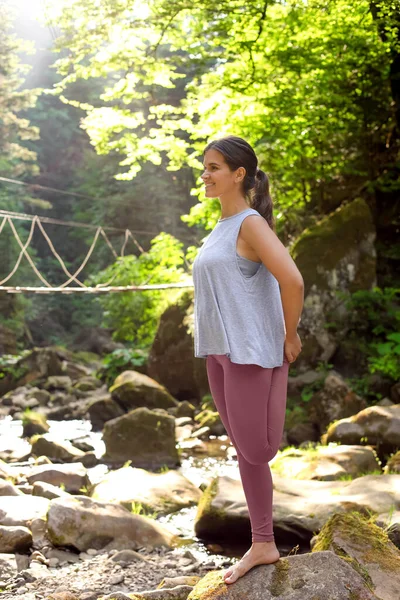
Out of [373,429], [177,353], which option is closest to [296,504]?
[373,429]

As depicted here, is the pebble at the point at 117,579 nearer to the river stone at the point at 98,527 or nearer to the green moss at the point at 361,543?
the river stone at the point at 98,527

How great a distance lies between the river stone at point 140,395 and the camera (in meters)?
10.7

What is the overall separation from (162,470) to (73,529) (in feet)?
9.62

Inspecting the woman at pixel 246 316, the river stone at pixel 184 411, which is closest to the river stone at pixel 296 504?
the woman at pixel 246 316

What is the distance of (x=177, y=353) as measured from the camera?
40.0ft

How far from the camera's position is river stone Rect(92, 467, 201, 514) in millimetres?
5715

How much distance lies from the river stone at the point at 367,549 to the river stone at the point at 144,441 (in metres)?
5.01

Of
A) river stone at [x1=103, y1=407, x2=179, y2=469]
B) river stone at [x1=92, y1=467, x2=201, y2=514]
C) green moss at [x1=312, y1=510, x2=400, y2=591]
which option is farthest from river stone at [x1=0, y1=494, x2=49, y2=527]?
river stone at [x1=103, y1=407, x2=179, y2=469]

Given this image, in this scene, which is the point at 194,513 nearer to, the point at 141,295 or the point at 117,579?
the point at 117,579

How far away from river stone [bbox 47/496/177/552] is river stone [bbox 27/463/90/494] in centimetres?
134

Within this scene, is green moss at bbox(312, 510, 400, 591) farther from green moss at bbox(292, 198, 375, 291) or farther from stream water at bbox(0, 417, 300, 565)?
green moss at bbox(292, 198, 375, 291)

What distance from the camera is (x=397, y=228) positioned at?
10547 millimetres

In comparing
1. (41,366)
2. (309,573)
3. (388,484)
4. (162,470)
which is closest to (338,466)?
(388,484)

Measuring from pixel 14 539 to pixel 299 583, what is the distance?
2.51 m
